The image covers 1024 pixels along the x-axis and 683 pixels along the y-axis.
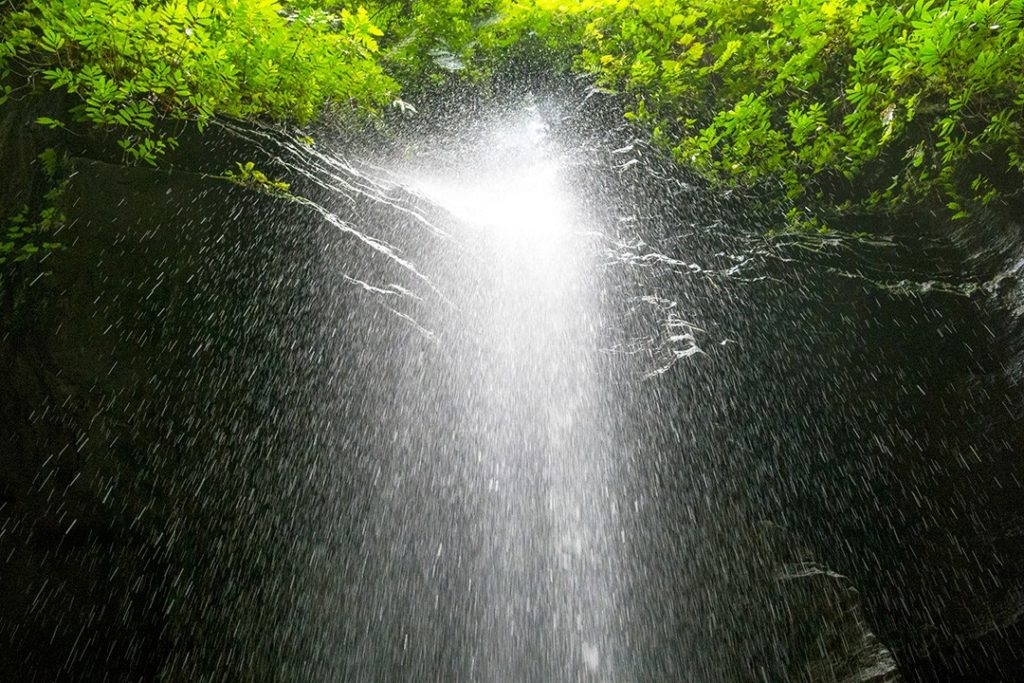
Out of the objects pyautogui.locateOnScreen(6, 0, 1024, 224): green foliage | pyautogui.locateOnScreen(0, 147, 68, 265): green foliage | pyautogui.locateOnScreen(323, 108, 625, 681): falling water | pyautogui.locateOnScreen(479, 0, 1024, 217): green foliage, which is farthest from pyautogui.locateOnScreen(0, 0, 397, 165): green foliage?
pyautogui.locateOnScreen(479, 0, 1024, 217): green foliage

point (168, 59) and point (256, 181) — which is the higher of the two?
point (168, 59)

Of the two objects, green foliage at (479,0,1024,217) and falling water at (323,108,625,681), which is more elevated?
green foliage at (479,0,1024,217)

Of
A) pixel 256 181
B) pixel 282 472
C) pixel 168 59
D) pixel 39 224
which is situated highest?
pixel 168 59

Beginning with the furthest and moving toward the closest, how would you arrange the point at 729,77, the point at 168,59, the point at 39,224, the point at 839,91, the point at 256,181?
the point at 729,77, the point at 839,91, the point at 256,181, the point at 39,224, the point at 168,59

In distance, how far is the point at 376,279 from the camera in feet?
17.1

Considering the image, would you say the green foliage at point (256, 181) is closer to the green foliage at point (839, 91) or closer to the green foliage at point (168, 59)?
the green foliage at point (168, 59)

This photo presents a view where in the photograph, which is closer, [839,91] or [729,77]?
[839,91]

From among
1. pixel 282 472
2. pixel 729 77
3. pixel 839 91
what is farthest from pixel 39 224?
pixel 839 91

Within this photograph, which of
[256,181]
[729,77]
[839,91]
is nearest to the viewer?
[256,181]

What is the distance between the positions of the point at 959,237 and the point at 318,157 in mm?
6873

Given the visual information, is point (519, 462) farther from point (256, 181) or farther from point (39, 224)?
point (39, 224)

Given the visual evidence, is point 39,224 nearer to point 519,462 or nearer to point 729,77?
point 519,462

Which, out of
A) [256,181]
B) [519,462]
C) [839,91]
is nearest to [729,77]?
[839,91]

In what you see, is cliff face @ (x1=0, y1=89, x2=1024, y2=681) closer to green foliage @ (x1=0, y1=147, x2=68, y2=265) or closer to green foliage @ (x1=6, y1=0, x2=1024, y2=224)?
green foliage @ (x1=0, y1=147, x2=68, y2=265)
